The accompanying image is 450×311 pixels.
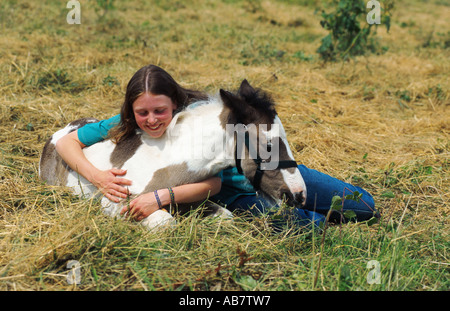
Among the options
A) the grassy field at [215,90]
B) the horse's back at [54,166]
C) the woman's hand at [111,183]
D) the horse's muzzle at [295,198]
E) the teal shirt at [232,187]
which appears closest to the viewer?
the grassy field at [215,90]

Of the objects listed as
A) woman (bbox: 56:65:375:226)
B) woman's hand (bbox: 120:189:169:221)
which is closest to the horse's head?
woman (bbox: 56:65:375:226)

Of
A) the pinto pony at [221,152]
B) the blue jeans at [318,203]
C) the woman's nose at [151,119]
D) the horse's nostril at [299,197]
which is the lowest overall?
the blue jeans at [318,203]

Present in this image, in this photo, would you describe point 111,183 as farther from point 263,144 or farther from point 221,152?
point 263,144

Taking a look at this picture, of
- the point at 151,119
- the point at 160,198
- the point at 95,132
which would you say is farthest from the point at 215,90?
the point at 160,198

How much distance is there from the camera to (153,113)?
2.64m

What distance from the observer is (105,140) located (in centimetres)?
302

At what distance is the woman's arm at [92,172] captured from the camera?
2.67m

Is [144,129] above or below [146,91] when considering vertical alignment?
below

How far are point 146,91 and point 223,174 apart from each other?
2.88 feet

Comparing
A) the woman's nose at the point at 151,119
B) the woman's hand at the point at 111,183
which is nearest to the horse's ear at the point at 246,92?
the woman's nose at the point at 151,119

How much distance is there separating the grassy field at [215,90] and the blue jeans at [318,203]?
0.15 metres

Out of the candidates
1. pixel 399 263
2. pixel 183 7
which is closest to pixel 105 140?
pixel 399 263

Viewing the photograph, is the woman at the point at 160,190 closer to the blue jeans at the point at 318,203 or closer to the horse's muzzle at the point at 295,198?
the blue jeans at the point at 318,203

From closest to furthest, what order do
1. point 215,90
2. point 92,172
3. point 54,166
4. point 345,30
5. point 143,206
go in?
point 143,206
point 92,172
point 54,166
point 215,90
point 345,30
